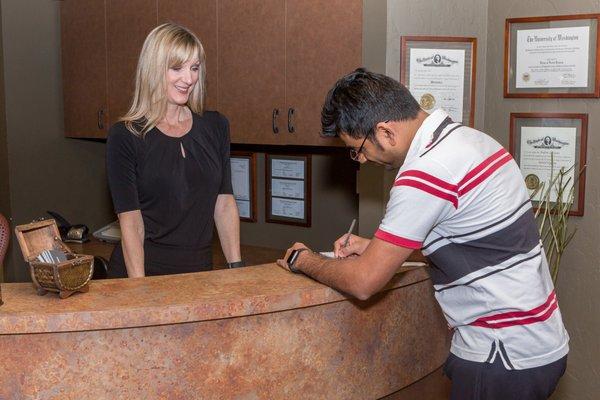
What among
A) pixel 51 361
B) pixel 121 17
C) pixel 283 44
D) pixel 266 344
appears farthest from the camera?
pixel 121 17

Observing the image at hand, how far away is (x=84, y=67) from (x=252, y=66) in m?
1.13

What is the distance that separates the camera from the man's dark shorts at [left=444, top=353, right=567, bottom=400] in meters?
1.69

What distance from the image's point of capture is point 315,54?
317cm

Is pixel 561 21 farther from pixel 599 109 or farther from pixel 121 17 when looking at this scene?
pixel 121 17

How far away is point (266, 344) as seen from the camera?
1.79 metres

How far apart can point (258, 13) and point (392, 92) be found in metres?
1.77

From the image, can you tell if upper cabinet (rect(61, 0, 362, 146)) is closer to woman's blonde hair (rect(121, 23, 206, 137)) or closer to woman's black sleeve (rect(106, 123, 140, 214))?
woman's blonde hair (rect(121, 23, 206, 137))

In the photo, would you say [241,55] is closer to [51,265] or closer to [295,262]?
[295,262]

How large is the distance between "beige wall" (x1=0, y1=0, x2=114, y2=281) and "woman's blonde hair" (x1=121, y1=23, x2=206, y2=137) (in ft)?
6.62

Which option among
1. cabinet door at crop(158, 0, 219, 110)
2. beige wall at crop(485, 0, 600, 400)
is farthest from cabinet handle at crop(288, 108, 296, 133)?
beige wall at crop(485, 0, 600, 400)

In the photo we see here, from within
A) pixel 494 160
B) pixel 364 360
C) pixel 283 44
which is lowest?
pixel 364 360

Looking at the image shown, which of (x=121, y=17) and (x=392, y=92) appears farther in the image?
(x=121, y=17)

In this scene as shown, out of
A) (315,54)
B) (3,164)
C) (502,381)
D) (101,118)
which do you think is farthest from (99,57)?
(502,381)

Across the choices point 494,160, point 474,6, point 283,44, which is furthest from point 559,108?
point 494,160
